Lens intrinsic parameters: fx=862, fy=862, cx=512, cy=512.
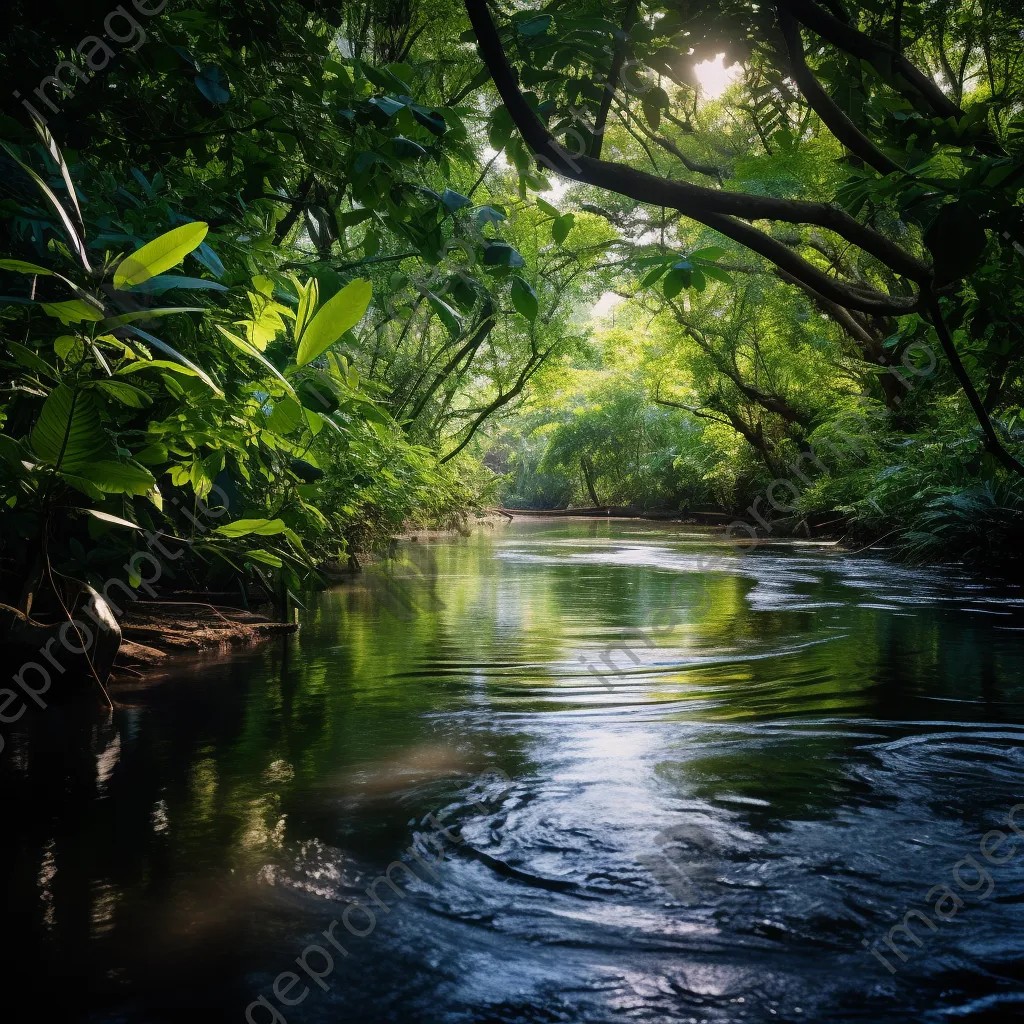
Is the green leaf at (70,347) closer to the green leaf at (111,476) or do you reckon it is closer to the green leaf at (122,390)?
the green leaf at (122,390)

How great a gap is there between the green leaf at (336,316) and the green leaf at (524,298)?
489mm

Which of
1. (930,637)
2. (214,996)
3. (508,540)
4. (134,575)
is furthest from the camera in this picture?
(508,540)

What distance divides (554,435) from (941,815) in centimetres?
2808

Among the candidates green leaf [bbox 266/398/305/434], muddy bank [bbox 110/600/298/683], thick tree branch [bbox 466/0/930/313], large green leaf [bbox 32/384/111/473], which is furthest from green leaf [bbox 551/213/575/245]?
muddy bank [bbox 110/600/298/683]

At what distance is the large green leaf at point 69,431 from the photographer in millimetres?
1726

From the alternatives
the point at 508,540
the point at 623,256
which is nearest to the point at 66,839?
the point at 508,540

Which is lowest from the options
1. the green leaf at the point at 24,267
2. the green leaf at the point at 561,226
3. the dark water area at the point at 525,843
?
the dark water area at the point at 525,843

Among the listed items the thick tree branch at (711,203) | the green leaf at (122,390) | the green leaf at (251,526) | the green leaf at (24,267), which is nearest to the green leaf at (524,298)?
the thick tree branch at (711,203)

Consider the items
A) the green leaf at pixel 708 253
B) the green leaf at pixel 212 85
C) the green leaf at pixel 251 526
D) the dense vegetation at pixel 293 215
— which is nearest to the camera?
the green leaf at pixel 708 253

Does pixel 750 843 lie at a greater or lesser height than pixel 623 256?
lesser

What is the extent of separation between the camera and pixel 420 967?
1.50 m

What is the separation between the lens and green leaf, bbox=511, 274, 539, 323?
1.78 metres

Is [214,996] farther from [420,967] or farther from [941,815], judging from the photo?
[941,815]

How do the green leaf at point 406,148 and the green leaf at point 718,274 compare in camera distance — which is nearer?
the green leaf at point 718,274
